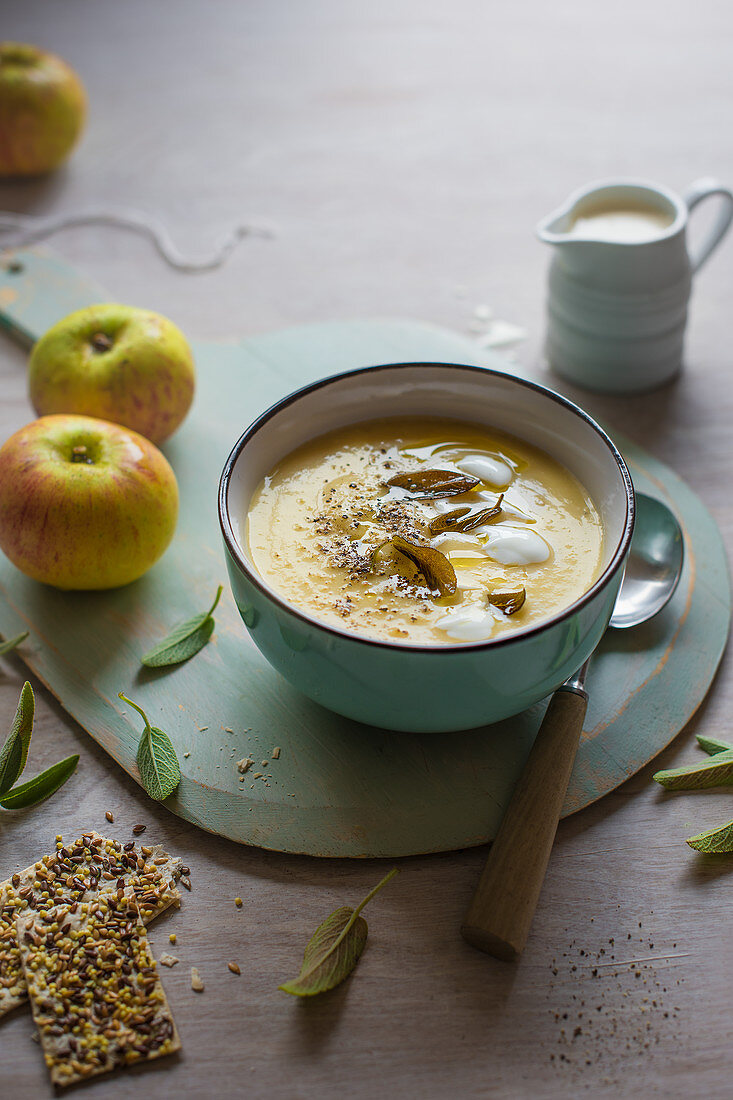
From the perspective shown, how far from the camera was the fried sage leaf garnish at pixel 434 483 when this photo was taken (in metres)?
1.35

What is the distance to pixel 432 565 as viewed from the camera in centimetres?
121

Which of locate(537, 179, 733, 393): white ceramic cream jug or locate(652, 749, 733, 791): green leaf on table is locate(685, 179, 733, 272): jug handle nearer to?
locate(537, 179, 733, 393): white ceramic cream jug

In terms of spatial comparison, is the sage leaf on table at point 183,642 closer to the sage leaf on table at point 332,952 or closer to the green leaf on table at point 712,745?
the sage leaf on table at point 332,952

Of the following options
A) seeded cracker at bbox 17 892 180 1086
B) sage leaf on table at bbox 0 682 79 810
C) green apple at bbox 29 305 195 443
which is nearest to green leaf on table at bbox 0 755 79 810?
sage leaf on table at bbox 0 682 79 810

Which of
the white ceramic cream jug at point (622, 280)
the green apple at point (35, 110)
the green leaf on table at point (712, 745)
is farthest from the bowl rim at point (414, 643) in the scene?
the green apple at point (35, 110)

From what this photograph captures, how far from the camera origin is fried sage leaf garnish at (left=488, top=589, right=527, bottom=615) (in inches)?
46.4

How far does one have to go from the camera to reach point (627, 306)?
5.80 ft

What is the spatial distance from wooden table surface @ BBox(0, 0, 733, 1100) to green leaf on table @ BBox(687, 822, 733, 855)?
15mm

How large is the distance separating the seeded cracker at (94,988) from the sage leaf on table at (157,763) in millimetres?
131

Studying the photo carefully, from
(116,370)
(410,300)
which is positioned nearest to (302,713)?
(116,370)

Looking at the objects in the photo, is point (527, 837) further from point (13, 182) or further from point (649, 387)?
point (13, 182)

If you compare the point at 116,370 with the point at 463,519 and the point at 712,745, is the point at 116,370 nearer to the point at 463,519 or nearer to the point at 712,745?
the point at 463,519

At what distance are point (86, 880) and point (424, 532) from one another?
546mm

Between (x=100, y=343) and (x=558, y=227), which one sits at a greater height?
(x=558, y=227)
